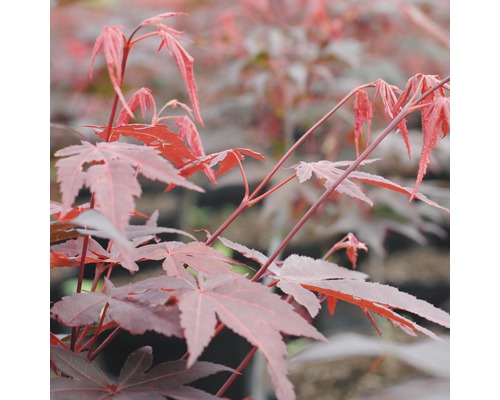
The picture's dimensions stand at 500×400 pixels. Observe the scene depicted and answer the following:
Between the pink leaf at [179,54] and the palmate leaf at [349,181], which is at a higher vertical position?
the pink leaf at [179,54]

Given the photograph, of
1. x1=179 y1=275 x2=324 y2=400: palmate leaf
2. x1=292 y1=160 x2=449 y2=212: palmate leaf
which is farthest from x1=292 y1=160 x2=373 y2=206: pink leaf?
x1=179 y1=275 x2=324 y2=400: palmate leaf

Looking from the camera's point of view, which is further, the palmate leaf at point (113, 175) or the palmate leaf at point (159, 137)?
the palmate leaf at point (159, 137)

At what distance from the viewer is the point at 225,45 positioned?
65.7 inches

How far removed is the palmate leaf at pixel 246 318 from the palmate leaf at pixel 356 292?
0.06m

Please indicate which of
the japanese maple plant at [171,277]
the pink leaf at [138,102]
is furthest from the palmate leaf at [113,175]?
the pink leaf at [138,102]

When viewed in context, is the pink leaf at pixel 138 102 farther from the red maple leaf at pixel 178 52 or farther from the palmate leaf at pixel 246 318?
the palmate leaf at pixel 246 318

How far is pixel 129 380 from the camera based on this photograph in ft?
1.34

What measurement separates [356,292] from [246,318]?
11 centimetres

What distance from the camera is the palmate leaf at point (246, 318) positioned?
1.06ft

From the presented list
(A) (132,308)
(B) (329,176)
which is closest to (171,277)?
(A) (132,308)

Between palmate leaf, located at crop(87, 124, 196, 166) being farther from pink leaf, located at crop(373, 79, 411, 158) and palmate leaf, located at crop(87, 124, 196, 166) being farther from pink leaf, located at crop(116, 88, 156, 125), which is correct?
pink leaf, located at crop(373, 79, 411, 158)

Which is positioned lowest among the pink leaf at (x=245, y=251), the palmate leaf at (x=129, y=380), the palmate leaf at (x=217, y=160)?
the palmate leaf at (x=129, y=380)
